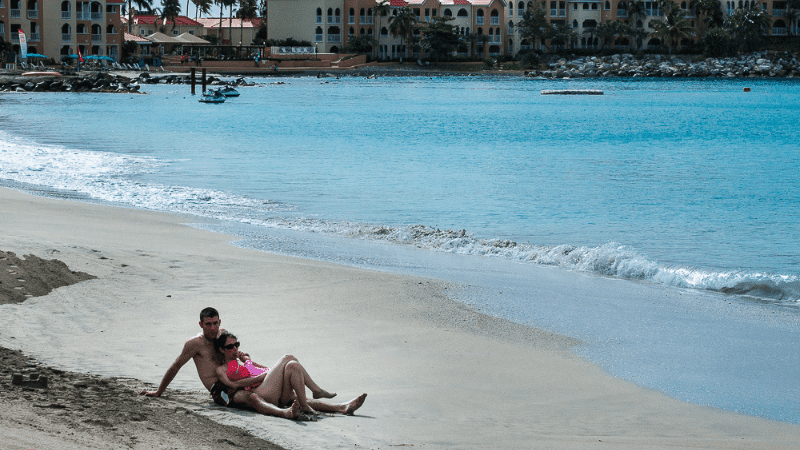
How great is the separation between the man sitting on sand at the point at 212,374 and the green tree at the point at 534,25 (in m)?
→ 135

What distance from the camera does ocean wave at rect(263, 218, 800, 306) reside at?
1232cm

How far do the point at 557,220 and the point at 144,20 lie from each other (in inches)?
5938

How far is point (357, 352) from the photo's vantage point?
859 centimetres

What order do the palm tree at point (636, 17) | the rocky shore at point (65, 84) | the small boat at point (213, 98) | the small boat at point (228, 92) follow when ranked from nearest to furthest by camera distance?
the small boat at point (213, 98)
the small boat at point (228, 92)
the rocky shore at point (65, 84)
the palm tree at point (636, 17)

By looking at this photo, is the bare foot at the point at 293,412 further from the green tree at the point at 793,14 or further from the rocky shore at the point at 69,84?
the green tree at the point at 793,14

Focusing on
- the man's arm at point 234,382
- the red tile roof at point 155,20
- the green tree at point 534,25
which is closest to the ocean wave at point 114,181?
the man's arm at point 234,382

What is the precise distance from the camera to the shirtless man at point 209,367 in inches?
265

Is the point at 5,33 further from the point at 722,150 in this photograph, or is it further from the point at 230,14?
the point at 722,150

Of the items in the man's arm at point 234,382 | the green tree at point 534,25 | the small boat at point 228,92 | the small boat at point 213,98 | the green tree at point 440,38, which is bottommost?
the man's arm at point 234,382

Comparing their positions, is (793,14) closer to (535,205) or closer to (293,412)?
(535,205)

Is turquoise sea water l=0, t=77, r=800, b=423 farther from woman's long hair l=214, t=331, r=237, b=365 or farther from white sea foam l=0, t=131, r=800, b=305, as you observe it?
woman's long hair l=214, t=331, r=237, b=365

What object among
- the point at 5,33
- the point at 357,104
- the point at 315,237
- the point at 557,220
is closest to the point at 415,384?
the point at 315,237

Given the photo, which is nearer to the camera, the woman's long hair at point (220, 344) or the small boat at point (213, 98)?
the woman's long hair at point (220, 344)

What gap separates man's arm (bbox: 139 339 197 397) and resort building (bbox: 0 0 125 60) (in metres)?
104
